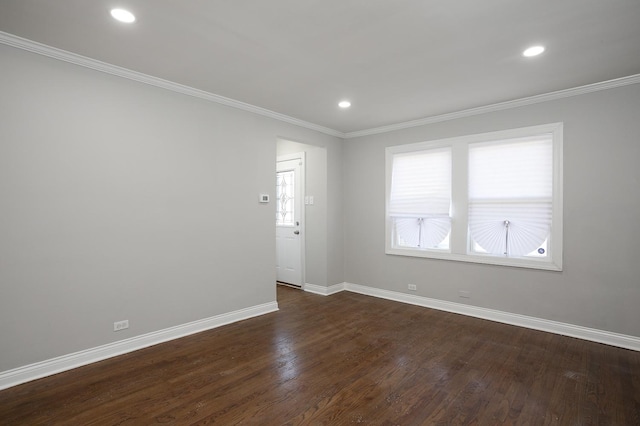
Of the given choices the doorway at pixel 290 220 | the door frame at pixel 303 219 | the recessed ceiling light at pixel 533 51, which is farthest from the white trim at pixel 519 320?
the recessed ceiling light at pixel 533 51

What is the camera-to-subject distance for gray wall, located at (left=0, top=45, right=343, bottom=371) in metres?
2.64

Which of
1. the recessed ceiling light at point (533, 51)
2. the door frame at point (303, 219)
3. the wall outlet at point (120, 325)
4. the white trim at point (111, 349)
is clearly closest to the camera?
the white trim at point (111, 349)

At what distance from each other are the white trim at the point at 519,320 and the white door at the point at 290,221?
136 cm

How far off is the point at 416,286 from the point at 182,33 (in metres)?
4.22

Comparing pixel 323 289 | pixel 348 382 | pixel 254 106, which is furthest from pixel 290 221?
pixel 348 382

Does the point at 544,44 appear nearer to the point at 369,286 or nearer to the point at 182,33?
the point at 182,33

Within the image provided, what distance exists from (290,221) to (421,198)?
2353 mm

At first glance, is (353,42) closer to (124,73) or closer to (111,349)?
(124,73)

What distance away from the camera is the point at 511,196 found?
13.3 feet

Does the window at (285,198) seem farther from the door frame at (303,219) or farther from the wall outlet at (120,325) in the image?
the wall outlet at (120,325)

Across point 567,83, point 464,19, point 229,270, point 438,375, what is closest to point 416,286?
point 438,375

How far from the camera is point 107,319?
3.07 meters

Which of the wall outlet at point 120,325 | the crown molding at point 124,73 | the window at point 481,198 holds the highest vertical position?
the crown molding at point 124,73

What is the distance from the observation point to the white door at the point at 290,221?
580 centimetres
